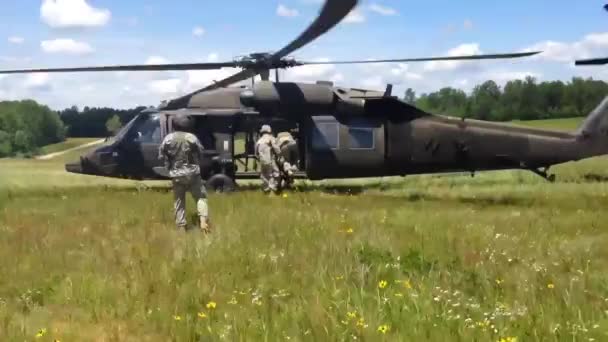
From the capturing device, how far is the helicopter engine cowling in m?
14.9

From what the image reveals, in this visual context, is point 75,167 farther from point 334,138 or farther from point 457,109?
point 457,109

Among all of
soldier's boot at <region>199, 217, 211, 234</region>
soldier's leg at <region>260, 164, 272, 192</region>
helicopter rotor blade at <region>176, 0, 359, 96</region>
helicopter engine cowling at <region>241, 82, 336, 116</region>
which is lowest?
soldier's boot at <region>199, 217, 211, 234</region>

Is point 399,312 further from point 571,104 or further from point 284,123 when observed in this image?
point 571,104

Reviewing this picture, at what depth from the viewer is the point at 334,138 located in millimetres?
15641

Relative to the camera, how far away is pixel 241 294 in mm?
5785

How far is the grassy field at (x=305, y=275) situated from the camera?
4.66 m

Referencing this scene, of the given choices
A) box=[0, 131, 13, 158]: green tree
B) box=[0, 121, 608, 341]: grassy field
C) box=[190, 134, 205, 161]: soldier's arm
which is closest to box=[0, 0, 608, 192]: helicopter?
box=[0, 121, 608, 341]: grassy field

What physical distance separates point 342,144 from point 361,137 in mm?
442

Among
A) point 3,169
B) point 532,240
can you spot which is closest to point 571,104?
point 3,169

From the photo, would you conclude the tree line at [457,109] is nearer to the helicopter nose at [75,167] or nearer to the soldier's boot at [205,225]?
the helicopter nose at [75,167]

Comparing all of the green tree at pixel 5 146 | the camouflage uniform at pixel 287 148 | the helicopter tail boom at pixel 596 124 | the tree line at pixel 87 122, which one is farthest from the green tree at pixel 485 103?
the camouflage uniform at pixel 287 148

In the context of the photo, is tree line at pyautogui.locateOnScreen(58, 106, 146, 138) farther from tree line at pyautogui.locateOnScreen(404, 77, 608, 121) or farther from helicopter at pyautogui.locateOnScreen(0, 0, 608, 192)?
tree line at pyautogui.locateOnScreen(404, 77, 608, 121)

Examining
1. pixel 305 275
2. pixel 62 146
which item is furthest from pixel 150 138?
pixel 62 146

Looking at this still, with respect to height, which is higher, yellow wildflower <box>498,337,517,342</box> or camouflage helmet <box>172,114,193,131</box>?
camouflage helmet <box>172,114,193,131</box>
